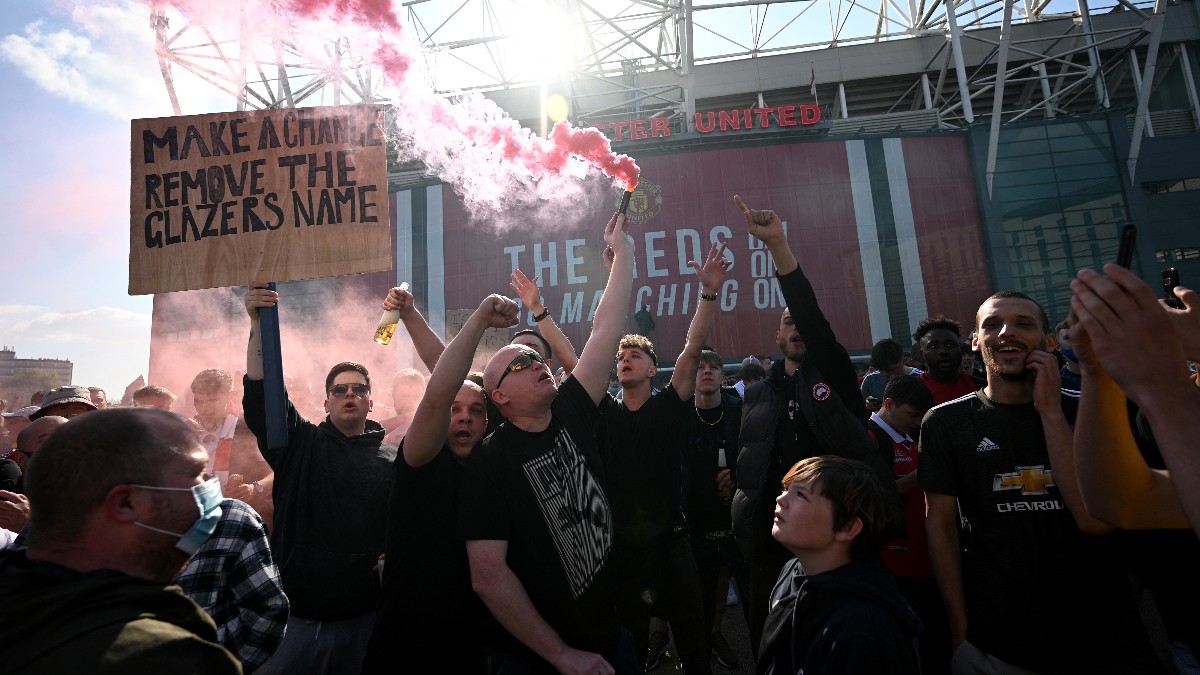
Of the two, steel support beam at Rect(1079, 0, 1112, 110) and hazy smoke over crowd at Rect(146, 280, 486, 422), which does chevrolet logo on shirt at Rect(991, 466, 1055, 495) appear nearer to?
hazy smoke over crowd at Rect(146, 280, 486, 422)

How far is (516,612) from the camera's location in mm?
2084

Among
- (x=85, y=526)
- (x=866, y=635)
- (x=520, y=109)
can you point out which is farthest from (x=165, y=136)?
(x=520, y=109)

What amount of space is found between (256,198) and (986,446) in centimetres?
360

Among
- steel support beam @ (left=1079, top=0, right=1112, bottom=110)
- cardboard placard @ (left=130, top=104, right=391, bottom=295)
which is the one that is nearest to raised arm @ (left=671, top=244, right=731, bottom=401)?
cardboard placard @ (left=130, top=104, right=391, bottom=295)

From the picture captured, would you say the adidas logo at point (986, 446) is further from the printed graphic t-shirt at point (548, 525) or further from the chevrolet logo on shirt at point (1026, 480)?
the printed graphic t-shirt at point (548, 525)

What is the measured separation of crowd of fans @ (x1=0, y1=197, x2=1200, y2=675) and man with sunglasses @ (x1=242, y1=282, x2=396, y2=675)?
11mm

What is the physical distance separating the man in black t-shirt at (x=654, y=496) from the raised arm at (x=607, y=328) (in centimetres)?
50

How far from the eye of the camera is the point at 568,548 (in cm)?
230

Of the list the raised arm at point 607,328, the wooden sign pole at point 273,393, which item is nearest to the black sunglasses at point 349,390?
the wooden sign pole at point 273,393

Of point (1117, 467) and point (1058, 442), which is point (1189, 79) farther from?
point (1117, 467)

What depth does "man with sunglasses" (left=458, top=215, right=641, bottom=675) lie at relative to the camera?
212 centimetres

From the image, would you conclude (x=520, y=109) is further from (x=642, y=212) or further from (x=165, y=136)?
(x=165, y=136)

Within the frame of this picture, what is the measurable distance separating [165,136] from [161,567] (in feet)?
8.88

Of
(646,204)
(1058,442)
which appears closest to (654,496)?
(1058,442)
